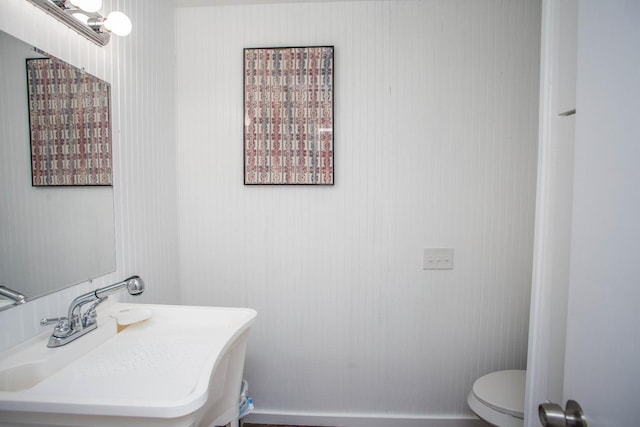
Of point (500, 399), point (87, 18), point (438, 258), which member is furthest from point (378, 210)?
point (87, 18)

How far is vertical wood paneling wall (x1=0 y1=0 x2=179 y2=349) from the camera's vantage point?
34.1 inches

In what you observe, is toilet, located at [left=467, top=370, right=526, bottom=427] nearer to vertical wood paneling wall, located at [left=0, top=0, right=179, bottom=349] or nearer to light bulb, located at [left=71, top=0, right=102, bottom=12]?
vertical wood paneling wall, located at [left=0, top=0, right=179, bottom=349]

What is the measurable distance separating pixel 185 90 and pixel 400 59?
4.09 ft

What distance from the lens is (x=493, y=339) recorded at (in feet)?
5.23

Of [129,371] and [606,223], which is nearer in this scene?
[606,223]

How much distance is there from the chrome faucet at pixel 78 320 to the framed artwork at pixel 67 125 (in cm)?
40

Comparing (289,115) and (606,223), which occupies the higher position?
(289,115)

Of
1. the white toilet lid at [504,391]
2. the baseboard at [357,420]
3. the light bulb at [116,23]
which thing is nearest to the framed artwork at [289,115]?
the light bulb at [116,23]

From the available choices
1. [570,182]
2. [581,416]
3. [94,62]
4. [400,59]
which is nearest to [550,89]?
[570,182]

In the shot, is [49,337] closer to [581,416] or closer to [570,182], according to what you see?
[581,416]

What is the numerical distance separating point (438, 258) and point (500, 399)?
2.26ft

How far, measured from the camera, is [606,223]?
0.48m

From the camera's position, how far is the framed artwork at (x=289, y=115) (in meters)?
1.54

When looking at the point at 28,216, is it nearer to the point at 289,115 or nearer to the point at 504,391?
the point at 289,115
